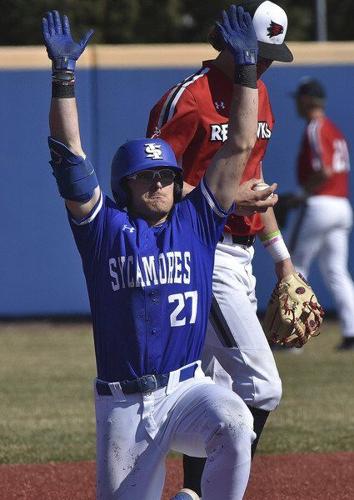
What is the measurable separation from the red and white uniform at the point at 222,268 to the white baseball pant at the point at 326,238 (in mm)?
6263

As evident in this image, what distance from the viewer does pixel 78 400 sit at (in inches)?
381

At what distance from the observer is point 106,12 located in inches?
805

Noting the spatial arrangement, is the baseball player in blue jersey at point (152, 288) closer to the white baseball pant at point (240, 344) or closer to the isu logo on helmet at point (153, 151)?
the isu logo on helmet at point (153, 151)

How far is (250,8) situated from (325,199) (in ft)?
21.7

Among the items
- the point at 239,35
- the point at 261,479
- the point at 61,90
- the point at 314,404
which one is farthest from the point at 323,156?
the point at 61,90

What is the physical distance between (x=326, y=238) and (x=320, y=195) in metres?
0.42

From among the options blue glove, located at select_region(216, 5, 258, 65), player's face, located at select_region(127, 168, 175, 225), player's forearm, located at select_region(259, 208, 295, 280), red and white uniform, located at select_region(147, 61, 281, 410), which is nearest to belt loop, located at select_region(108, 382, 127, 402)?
player's face, located at select_region(127, 168, 175, 225)

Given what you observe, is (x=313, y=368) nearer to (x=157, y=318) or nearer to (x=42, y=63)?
(x=42, y=63)

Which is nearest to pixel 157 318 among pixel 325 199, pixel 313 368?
pixel 313 368

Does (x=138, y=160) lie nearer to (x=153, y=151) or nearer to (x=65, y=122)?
(x=153, y=151)

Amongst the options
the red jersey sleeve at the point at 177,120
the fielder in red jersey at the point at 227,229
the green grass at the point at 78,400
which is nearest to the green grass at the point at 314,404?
the green grass at the point at 78,400

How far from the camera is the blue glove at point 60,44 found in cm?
500

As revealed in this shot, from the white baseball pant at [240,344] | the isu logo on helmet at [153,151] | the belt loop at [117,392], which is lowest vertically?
the white baseball pant at [240,344]

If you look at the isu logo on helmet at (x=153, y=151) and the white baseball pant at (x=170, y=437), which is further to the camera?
the isu logo on helmet at (x=153, y=151)
